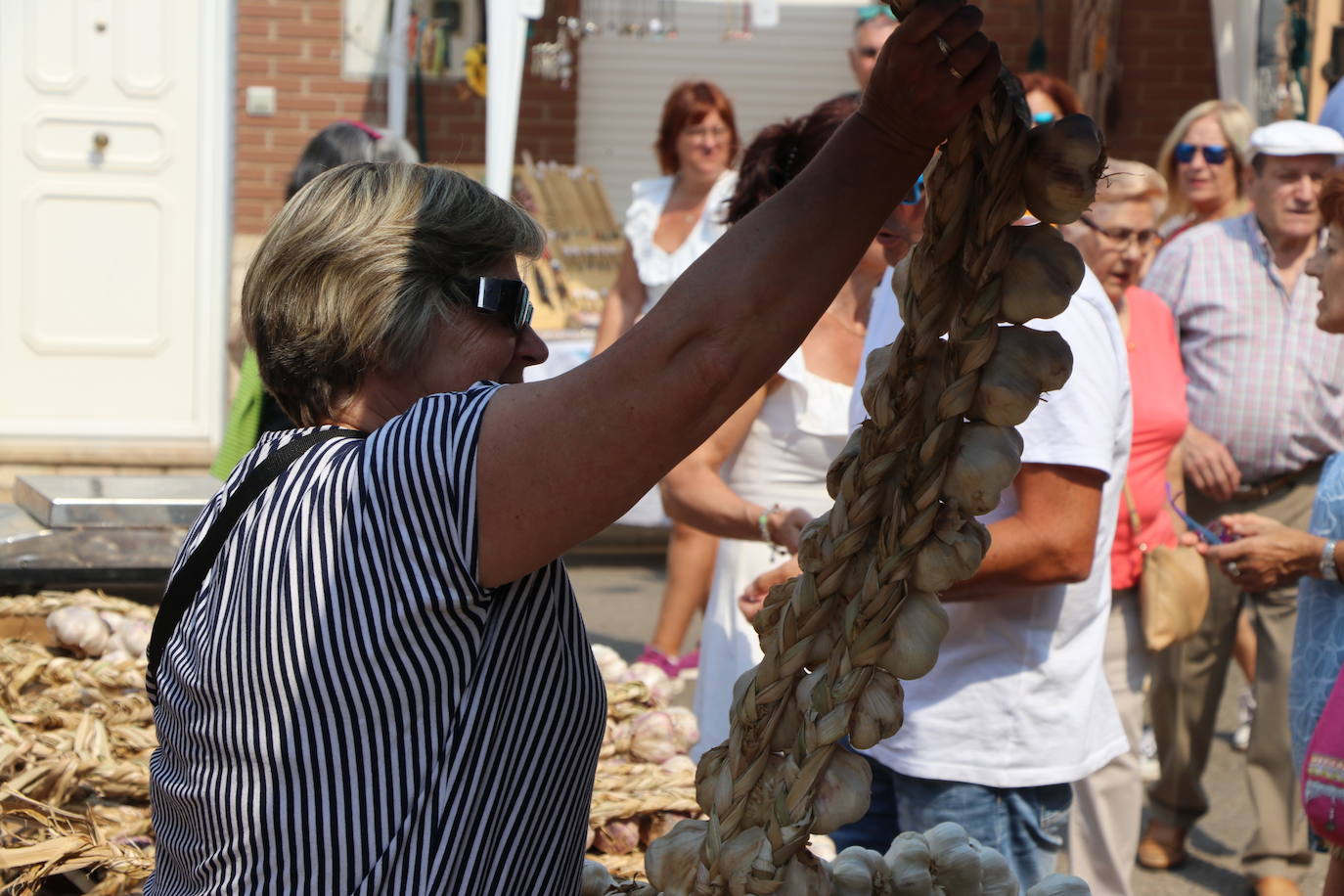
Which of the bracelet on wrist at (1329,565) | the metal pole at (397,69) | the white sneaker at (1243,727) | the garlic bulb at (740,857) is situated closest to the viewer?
the garlic bulb at (740,857)

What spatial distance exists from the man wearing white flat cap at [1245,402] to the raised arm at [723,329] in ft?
9.93

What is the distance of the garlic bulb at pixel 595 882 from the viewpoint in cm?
127

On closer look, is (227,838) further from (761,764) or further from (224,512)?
(761,764)

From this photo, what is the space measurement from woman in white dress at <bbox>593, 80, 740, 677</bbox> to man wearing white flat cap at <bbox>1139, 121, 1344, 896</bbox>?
1.38 metres

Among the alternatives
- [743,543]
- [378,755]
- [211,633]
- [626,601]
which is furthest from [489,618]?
[626,601]

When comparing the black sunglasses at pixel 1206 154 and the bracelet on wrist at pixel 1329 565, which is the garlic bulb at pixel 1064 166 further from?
the black sunglasses at pixel 1206 154

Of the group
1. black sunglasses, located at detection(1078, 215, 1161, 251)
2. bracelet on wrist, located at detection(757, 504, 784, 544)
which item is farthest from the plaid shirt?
bracelet on wrist, located at detection(757, 504, 784, 544)

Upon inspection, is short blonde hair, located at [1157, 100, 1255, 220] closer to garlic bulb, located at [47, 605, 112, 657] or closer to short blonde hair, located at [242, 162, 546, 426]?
garlic bulb, located at [47, 605, 112, 657]

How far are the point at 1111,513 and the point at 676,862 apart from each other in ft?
4.16

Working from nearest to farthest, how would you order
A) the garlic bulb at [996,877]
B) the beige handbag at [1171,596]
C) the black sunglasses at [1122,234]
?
the garlic bulb at [996,877]
the beige handbag at [1171,596]
the black sunglasses at [1122,234]

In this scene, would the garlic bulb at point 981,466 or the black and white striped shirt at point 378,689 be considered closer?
the garlic bulb at point 981,466

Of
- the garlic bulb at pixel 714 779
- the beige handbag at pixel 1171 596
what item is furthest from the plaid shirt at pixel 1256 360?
the garlic bulb at pixel 714 779

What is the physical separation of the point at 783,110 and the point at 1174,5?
240cm

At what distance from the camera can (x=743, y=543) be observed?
2.67 meters
